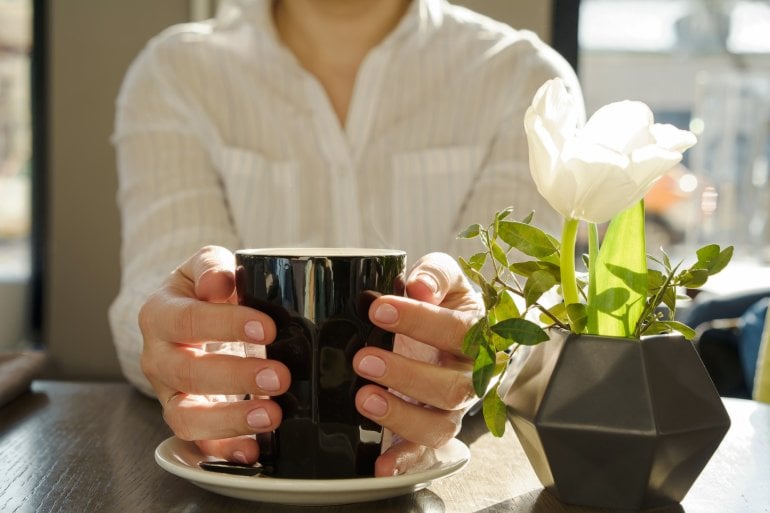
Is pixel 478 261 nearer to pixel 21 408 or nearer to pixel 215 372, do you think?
pixel 215 372

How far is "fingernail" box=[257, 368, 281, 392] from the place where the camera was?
511mm

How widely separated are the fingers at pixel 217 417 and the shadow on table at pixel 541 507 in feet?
0.46

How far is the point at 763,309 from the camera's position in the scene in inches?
65.3

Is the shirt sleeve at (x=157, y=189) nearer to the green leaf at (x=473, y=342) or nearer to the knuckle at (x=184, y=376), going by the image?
the knuckle at (x=184, y=376)

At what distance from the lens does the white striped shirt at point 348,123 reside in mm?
1454

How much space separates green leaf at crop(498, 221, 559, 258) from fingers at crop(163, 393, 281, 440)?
0.58 feet

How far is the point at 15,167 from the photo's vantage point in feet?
8.81

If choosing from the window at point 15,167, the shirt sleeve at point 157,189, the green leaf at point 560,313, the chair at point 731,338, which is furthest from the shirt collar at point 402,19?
the window at point 15,167

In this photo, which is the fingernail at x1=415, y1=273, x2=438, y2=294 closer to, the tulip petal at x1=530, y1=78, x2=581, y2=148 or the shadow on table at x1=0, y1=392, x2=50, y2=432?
the tulip petal at x1=530, y1=78, x2=581, y2=148

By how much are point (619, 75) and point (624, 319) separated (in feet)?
7.24

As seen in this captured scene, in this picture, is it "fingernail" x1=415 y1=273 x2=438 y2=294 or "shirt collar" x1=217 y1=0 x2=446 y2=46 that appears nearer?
"fingernail" x1=415 y1=273 x2=438 y2=294

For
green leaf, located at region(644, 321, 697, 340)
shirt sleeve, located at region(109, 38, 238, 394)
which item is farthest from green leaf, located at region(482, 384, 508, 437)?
shirt sleeve, located at region(109, 38, 238, 394)

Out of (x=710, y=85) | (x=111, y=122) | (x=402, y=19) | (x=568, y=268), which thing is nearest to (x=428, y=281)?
(x=568, y=268)

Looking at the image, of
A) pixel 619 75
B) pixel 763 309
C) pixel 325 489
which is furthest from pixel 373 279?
pixel 619 75
